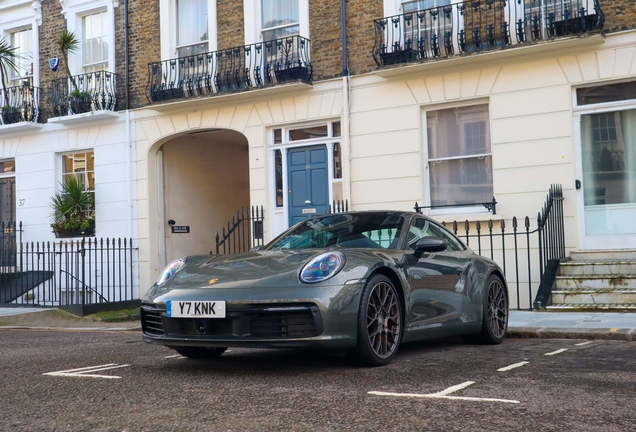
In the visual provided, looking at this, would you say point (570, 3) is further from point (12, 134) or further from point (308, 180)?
point (12, 134)

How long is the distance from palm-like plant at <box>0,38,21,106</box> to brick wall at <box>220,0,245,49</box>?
4889 millimetres

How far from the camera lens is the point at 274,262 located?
6.20 meters

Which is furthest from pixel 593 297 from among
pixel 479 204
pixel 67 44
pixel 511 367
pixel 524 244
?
pixel 67 44

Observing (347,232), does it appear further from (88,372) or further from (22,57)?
(22,57)

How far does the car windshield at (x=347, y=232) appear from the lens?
22.5ft

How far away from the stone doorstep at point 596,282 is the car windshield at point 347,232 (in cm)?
527

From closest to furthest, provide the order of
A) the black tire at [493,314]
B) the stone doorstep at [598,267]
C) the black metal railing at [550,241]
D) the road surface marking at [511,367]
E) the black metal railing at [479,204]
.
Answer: the road surface marking at [511,367], the black tire at [493,314], the black metal railing at [550,241], the stone doorstep at [598,267], the black metal railing at [479,204]

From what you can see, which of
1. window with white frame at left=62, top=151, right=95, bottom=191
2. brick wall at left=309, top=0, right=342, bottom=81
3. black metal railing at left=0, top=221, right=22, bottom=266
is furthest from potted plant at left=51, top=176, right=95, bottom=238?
brick wall at left=309, top=0, right=342, bottom=81

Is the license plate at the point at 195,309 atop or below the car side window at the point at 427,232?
below

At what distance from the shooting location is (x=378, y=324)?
19.9 ft

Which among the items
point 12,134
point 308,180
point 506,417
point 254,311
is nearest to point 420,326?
point 254,311

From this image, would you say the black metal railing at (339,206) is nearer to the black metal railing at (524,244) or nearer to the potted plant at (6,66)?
the black metal railing at (524,244)

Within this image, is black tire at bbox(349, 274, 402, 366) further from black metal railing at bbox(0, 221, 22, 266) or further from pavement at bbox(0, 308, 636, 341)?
black metal railing at bbox(0, 221, 22, 266)

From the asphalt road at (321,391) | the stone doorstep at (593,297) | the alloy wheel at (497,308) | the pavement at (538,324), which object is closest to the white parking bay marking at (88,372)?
the asphalt road at (321,391)
